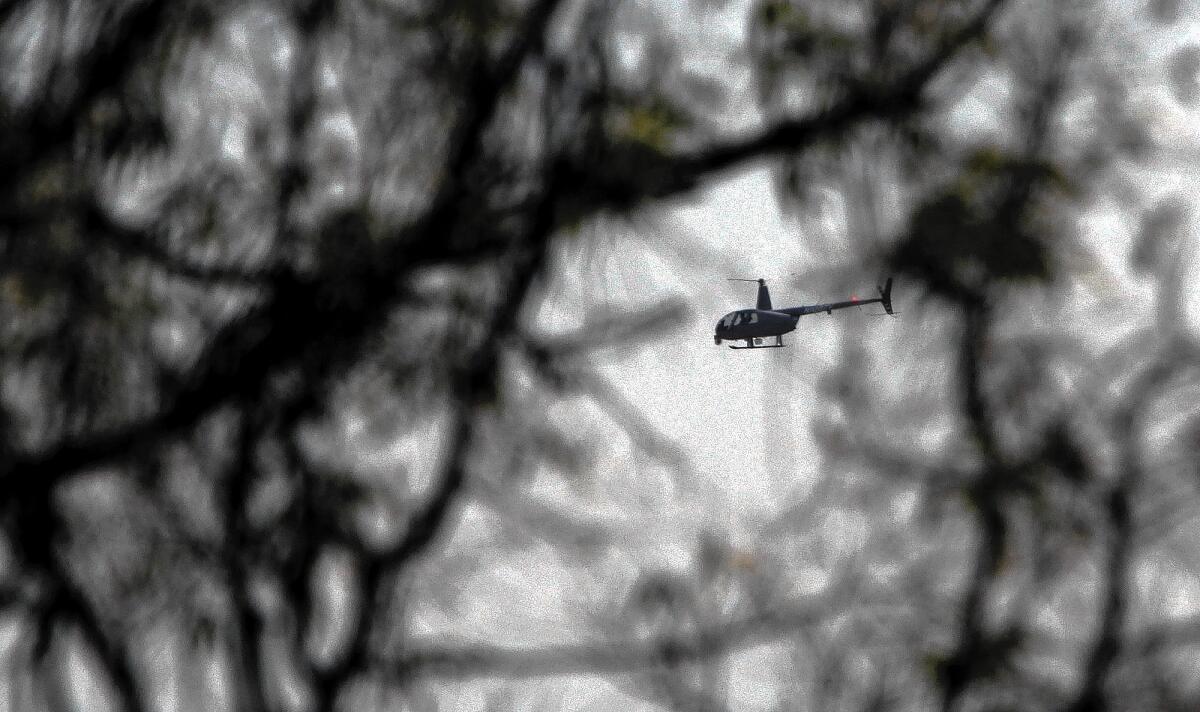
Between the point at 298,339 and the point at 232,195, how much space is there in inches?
29.2

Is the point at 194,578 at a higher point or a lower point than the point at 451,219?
lower

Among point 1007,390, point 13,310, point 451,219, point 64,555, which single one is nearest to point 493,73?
point 451,219

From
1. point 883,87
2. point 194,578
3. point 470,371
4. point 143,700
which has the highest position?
point 883,87

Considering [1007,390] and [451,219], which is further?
[1007,390]

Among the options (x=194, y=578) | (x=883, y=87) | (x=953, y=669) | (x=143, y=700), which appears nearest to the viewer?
(x=883, y=87)

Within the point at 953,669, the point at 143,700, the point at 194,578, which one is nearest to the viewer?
the point at 194,578

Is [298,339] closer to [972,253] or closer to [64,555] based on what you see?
[64,555]

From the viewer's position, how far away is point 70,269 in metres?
4.37

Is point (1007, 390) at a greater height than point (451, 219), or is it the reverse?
point (451, 219)

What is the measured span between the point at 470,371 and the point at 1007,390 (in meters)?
2.29

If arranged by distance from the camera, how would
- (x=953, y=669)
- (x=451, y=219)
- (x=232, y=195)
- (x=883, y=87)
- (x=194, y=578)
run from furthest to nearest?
(x=953, y=669)
(x=194, y=578)
(x=232, y=195)
(x=883, y=87)
(x=451, y=219)

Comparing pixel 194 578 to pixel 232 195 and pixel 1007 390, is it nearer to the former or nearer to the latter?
pixel 232 195

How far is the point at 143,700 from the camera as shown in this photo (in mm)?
5922

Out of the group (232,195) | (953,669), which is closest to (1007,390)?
(953,669)
